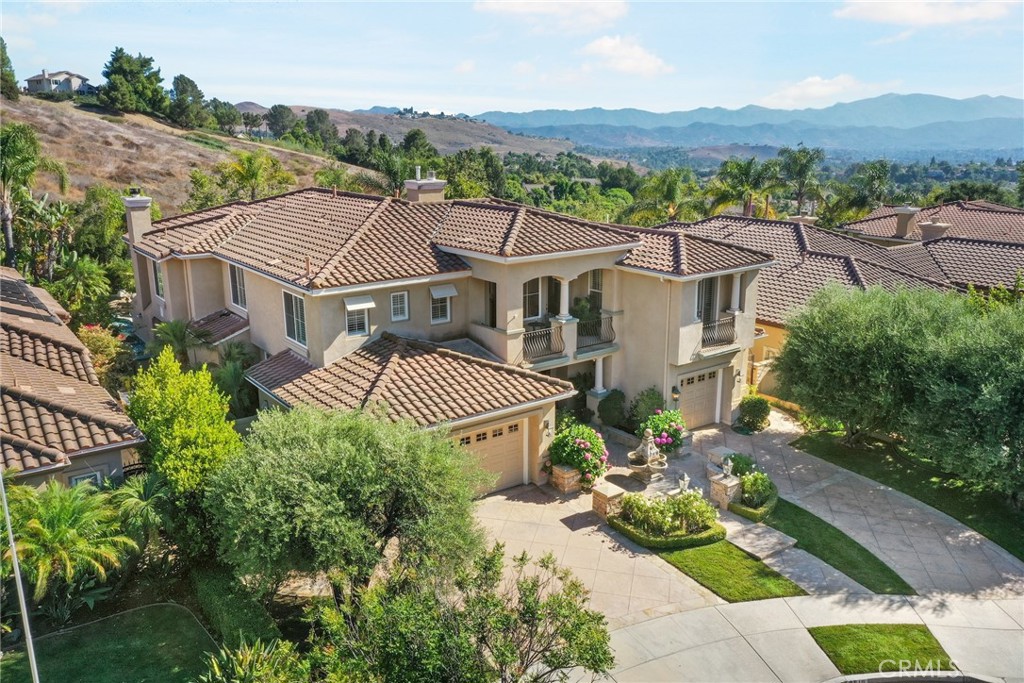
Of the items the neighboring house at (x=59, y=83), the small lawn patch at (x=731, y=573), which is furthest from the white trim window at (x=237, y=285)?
the neighboring house at (x=59, y=83)

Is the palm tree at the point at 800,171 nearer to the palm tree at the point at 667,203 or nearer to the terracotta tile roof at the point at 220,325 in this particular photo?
the palm tree at the point at 667,203

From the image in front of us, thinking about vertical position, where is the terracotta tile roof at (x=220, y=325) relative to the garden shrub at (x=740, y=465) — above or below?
above

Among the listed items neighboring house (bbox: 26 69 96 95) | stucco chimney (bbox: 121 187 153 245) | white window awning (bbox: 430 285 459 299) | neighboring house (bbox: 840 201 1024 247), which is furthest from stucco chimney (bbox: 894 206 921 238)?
neighboring house (bbox: 26 69 96 95)

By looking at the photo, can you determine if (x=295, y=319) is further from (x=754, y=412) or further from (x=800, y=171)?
(x=800, y=171)

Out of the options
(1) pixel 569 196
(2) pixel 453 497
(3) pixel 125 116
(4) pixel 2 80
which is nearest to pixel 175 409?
(2) pixel 453 497

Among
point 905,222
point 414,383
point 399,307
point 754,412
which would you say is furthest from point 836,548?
point 905,222

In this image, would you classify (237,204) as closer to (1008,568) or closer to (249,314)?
(249,314)

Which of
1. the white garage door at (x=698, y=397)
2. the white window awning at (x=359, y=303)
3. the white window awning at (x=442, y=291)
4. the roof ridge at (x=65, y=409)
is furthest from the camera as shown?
the white garage door at (x=698, y=397)
